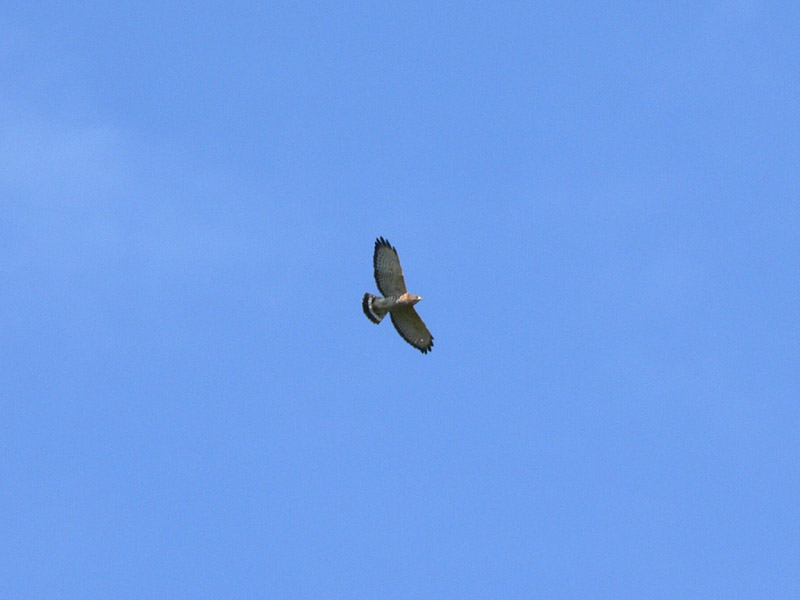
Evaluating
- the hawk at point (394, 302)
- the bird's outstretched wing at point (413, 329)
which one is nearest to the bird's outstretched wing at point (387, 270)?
the hawk at point (394, 302)

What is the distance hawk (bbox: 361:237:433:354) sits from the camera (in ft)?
128

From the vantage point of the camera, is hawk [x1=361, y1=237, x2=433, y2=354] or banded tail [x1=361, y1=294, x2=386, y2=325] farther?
banded tail [x1=361, y1=294, x2=386, y2=325]

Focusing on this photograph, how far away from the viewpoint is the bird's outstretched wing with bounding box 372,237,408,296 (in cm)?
3875

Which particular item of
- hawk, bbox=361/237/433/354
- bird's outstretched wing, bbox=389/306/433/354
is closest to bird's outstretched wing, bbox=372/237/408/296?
hawk, bbox=361/237/433/354

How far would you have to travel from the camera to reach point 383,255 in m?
38.9

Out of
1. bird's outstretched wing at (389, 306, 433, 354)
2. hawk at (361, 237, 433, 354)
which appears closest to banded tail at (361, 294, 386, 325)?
hawk at (361, 237, 433, 354)

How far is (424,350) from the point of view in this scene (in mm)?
40688

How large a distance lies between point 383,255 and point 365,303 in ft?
5.48

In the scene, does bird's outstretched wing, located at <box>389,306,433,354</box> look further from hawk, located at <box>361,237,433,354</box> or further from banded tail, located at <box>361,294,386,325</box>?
banded tail, located at <box>361,294,386,325</box>

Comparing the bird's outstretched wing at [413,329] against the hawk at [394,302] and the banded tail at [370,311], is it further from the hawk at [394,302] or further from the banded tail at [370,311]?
the banded tail at [370,311]

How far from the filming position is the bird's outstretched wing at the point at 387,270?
38750 millimetres

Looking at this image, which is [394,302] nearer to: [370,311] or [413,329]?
[370,311]

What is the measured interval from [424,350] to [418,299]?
2.04 meters

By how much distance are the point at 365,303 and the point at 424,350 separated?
6.88 ft
